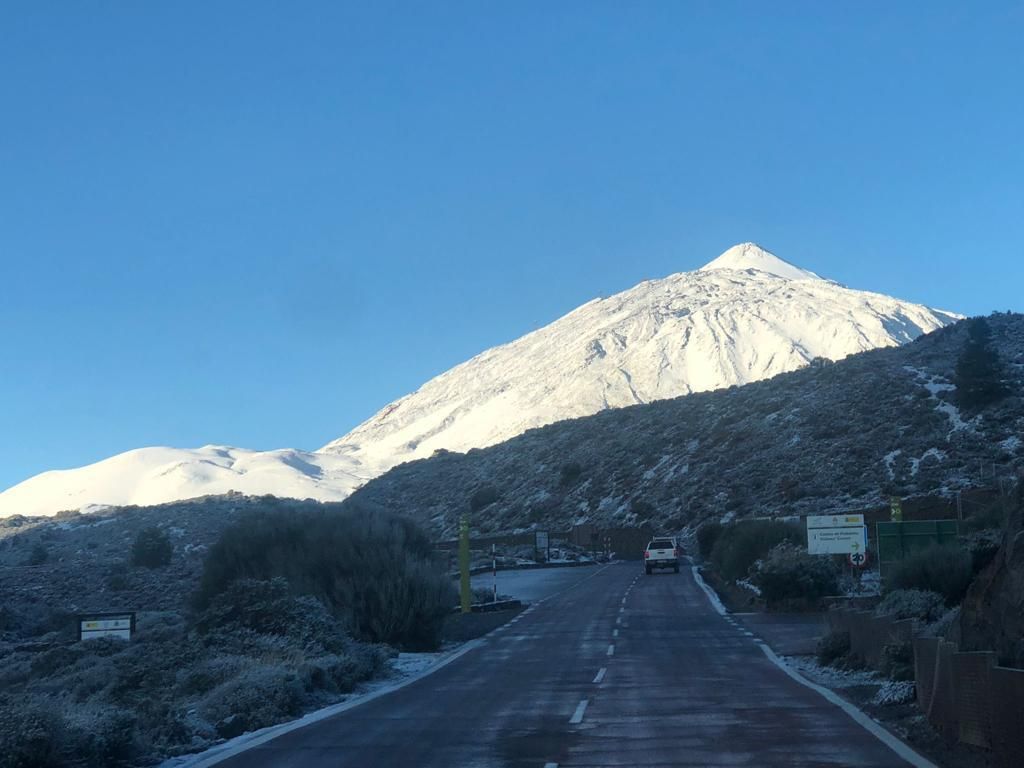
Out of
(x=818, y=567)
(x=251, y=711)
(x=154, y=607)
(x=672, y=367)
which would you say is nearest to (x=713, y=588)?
(x=818, y=567)

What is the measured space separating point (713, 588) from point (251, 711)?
29.1 m

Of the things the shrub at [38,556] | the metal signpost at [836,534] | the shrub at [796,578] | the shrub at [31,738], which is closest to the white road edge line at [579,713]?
the shrub at [31,738]

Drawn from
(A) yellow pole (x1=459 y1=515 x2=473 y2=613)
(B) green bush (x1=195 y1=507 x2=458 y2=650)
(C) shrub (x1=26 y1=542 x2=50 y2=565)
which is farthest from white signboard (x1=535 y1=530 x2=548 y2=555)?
(C) shrub (x1=26 y1=542 x2=50 y2=565)

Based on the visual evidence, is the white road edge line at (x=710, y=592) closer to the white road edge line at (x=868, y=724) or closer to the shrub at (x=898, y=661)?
the white road edge line at (x=868, y=724)

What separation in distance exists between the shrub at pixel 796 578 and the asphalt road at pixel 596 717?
6.78 m

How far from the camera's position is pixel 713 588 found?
41.2 m

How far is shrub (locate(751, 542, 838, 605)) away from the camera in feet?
102

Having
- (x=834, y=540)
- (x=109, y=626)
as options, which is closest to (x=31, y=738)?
(x=109, y=626)

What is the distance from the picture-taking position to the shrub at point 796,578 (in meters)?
31.1

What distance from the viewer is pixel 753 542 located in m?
41.1

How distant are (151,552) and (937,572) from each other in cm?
5207

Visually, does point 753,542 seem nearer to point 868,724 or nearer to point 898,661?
point 898,661

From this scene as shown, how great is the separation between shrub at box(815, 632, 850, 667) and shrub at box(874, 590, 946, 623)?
879mm

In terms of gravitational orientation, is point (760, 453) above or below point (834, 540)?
above
